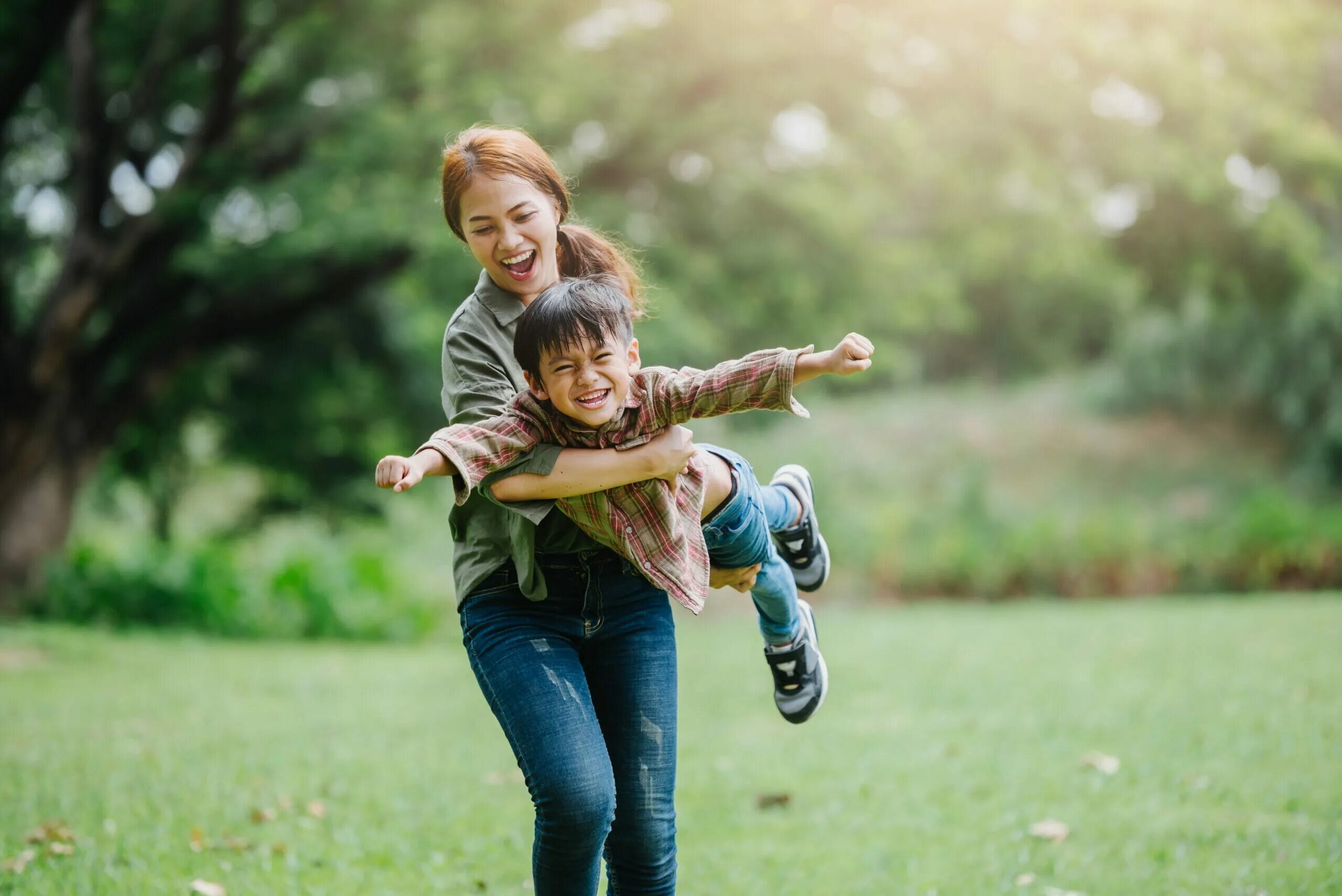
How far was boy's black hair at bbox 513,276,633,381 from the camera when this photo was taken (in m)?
2.56

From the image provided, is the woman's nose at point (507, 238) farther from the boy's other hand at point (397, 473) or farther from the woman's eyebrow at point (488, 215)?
the boy's other hand at point (397, 473)

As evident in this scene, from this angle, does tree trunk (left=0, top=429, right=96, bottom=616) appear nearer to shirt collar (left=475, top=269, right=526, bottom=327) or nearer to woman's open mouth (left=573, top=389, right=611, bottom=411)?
shirt collar (left=475, top=269, right=526, bottom=327)

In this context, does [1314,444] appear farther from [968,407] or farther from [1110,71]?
[968,407]

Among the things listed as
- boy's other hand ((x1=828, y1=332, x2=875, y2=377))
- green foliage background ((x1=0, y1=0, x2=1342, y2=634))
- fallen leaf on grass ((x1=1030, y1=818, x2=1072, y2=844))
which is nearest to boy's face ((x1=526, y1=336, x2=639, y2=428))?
boy's other hand ((x1=828, y1=332, x2=875, y2=377))

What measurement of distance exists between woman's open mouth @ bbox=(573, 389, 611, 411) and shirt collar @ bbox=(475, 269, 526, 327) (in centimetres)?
29

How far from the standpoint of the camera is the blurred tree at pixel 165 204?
10.8m

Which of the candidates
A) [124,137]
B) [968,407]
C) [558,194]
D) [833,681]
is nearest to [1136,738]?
[833,681]

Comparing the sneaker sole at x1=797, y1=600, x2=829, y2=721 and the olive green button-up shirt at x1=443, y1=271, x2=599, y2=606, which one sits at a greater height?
the olive green button-up shirt at x1=443, y1=271, x2=599, y2=606

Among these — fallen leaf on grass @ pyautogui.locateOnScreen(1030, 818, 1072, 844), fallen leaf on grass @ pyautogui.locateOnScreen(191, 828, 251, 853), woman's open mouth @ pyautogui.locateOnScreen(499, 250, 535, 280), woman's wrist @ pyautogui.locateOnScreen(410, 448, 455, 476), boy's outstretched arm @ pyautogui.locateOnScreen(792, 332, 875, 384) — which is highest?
woman's open mouth @ pyautogui.locateOnScreen(499, 250, 535, 280)

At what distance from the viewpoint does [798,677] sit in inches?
138

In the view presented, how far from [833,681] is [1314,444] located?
38.3ft

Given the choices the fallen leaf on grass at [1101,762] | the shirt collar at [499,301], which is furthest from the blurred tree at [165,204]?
the shirt collar at [499,301]

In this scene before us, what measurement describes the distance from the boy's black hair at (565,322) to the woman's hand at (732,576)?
753mm

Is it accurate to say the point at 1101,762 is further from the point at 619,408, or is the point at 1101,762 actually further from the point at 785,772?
the point at 619,408
